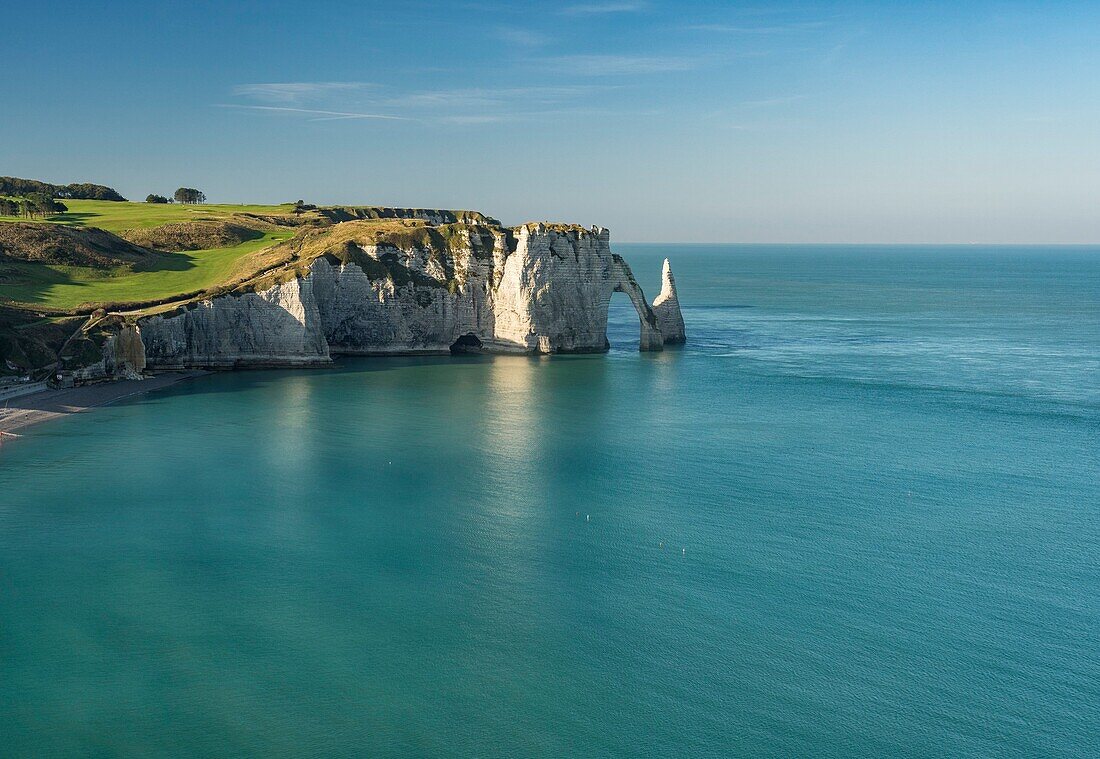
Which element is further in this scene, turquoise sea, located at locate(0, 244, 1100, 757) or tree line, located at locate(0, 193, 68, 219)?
tree line, located at locate(0, 193, 68, 219)

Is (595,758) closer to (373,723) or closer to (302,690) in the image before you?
(373,723)

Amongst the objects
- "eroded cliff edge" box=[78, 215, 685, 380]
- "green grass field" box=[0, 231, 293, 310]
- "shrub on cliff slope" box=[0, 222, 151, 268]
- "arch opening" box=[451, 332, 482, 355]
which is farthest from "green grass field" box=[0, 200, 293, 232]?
"arch opening" box=[451, 332, 482, 355]

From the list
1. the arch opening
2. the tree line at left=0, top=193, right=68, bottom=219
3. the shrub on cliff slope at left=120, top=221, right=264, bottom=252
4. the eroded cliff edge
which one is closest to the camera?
the eroded cliff edge

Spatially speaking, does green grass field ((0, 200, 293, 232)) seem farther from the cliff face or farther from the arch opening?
the arch opening

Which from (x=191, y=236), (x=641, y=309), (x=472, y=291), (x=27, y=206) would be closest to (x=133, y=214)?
(x=27, y=206)

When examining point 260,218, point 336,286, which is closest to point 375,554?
point 336,286
